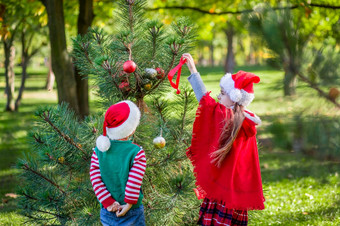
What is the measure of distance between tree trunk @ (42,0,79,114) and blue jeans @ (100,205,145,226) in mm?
2665

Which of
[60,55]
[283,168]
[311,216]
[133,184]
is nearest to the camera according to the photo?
[133,184]

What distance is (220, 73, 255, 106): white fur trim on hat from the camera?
2652 millimetres

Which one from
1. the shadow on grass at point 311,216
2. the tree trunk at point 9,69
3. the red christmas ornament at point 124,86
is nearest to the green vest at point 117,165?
the red christmas ornament at point 124,86

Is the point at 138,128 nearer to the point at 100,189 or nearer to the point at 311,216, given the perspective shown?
the point at 100,189

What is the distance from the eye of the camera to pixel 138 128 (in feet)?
10.2

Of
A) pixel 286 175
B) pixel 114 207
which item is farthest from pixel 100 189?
pixel 286 175

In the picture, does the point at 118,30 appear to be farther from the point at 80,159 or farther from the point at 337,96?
the point at 337,96

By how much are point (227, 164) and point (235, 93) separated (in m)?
0.51

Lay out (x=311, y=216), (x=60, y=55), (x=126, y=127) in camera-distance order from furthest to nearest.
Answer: (x=60, y=55) < (x=311, y=216) < (x=126, y=127)

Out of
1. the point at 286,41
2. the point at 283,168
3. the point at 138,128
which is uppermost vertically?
the point at 286,41

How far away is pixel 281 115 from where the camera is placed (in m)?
1.78

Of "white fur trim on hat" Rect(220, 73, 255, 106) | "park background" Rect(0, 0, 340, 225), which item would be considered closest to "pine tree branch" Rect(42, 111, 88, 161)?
A: "park background" Rect(0, 0, 340, 225)

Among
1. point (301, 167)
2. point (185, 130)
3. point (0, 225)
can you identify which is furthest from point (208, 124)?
point (301, 167)

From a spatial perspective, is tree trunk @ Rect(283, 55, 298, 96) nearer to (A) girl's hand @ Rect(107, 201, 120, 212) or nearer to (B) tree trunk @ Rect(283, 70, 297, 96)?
(B) tree trunk @ Rect(283, 70, 297, 96)
